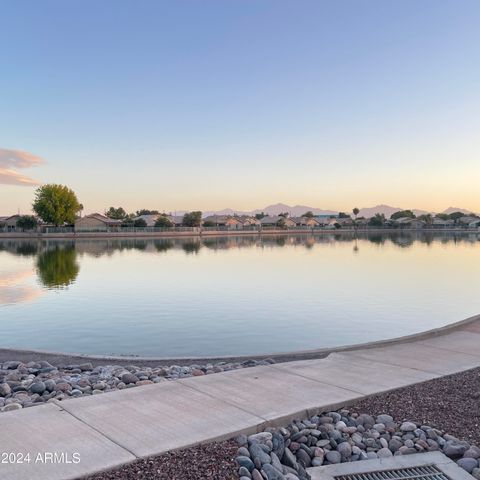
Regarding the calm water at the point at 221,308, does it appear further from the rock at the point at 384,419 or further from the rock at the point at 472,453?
the rock at the point at 472,453

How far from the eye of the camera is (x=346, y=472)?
514 centimetres

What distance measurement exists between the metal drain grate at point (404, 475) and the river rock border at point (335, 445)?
0.92 ft

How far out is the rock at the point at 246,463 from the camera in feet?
16.0

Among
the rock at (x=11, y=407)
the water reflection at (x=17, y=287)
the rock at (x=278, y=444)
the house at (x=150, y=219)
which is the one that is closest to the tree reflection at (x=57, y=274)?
the water reflection at (x=17, y=287)

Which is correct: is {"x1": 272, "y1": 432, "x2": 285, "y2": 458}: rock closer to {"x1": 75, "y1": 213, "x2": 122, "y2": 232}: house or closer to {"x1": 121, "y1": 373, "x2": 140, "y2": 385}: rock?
{"x1": 121, "y1": 373, "x2": 140, "y2": 385}: rock

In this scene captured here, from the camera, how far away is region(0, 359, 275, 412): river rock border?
281 inches

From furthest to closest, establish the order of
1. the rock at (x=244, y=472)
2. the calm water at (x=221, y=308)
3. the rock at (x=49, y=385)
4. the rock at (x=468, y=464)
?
the calm water at (x=221, y=308) < the rock at (x=49, y=385) < the rock at (x=468, y=464) < the rock at (x=244, y=472)

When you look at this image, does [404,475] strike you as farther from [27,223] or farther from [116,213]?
[116,213]

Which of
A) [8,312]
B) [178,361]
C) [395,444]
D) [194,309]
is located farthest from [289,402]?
[8,312]

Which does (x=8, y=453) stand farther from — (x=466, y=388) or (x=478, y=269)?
(x=478, y=269)

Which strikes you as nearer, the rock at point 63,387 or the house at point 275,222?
the rock at point 63,387

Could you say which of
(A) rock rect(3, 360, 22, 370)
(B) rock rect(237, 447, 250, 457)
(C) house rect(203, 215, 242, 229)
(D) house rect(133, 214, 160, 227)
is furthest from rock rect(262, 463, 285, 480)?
(C) house rect(203, 215, 242, 229)

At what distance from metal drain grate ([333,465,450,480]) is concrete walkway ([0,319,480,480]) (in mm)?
1142

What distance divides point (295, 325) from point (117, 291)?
38.6ft
